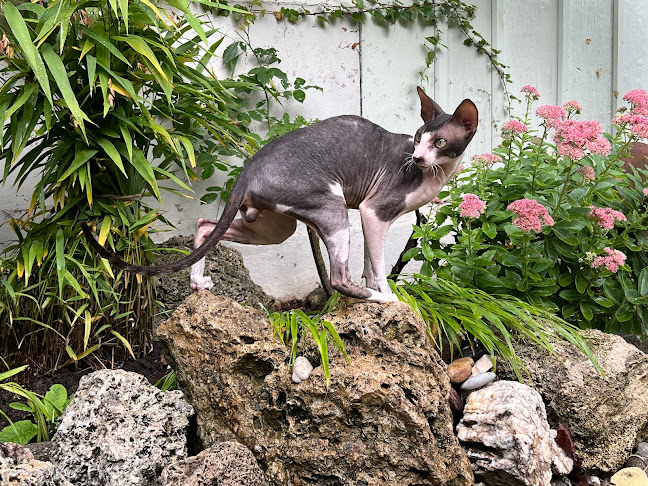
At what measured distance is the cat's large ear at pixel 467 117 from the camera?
259 centimetres

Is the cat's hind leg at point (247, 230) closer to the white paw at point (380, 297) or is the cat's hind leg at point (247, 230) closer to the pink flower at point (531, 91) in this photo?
the white paw at point (380, 297)

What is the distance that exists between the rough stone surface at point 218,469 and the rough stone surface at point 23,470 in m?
0.33

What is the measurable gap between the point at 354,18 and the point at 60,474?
3.92 m

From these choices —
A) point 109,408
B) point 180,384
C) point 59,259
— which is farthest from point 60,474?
point 59,259

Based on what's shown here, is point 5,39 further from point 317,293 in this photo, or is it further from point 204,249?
point 317,293

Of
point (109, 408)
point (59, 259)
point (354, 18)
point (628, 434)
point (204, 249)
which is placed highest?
point (354, 18)

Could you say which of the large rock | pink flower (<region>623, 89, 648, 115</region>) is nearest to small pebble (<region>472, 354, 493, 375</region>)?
the large rock

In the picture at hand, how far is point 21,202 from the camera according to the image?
12.2ft

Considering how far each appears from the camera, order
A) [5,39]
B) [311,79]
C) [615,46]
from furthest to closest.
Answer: [615,46] → [311,79] → [5,39]

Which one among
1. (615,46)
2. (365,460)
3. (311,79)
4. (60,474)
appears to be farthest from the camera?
(615,46)

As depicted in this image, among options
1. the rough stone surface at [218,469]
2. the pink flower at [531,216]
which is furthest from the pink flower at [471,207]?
the rough stone surface at [218,469]

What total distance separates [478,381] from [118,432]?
153cm

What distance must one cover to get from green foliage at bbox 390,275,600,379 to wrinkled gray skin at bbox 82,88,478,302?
0.31 metres

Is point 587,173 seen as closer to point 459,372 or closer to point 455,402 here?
point 459,372
